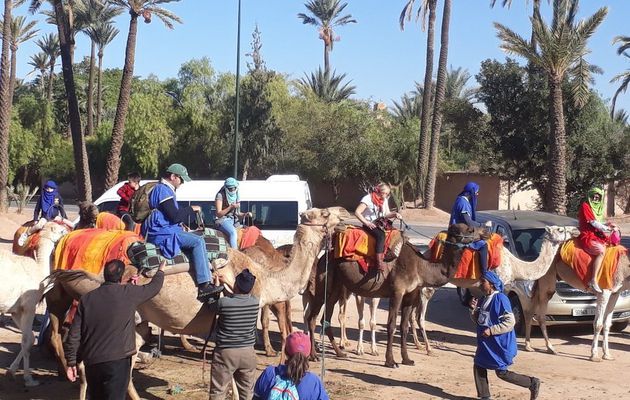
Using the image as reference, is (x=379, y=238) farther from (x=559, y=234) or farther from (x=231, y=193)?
(x=559, y=234)

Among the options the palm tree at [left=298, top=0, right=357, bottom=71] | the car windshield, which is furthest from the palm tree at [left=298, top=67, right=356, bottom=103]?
the car windshield

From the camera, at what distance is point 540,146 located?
36.4 metres

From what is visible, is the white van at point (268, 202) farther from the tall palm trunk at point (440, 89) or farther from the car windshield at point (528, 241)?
the tall palm trunk at point (440, 89)

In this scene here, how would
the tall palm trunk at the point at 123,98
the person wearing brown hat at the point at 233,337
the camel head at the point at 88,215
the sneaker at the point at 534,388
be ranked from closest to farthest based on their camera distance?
the person wearing brown hat at the point at 233,337, the sneaker at the point at 534,388, the camel head at the point at 88,215, the tall palm trunk at the point at 123,98

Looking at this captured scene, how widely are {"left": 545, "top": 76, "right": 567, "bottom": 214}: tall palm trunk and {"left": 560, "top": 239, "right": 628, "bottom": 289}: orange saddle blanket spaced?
16843mm

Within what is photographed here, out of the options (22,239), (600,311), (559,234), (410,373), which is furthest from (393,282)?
(22,239)

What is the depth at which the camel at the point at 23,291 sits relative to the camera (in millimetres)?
9961

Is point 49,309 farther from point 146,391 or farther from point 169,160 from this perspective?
point 169,160

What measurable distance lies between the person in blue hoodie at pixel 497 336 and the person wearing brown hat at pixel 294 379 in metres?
3.72

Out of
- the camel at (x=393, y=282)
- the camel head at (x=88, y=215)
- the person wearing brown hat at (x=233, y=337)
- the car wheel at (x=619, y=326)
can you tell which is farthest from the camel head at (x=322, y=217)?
the car wheel at (x=619, y=326)

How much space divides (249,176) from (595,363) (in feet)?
129

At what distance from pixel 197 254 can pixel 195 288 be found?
40 cm

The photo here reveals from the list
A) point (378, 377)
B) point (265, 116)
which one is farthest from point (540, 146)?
point (378, 377)

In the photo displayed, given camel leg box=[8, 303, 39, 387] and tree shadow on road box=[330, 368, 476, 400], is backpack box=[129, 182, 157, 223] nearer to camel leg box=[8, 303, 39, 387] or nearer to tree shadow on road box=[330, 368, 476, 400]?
camel leg box=[8, 303, 39, 387]
